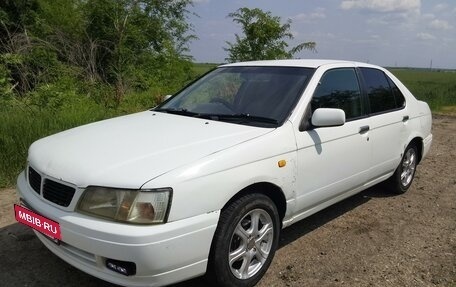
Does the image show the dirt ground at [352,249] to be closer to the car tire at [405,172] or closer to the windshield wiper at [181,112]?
the car tire at [405,172]

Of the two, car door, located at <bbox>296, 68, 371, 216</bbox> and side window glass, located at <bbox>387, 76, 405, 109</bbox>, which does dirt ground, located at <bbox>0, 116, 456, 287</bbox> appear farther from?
side window glass, located at <bbox>387, 76, 405, 109</bbox>

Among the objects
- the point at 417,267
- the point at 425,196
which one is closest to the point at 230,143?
the point at 417,267

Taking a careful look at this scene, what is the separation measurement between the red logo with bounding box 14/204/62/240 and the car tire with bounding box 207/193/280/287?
99 centimetres

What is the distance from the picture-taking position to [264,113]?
11.9 feet

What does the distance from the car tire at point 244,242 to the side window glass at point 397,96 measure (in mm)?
2596

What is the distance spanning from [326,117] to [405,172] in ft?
8.37

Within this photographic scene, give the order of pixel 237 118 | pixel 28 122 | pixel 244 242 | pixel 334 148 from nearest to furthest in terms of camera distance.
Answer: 1. pixel 244 242
2. pixel 237 118
3. pixel 334 148
4. pixel 28 122

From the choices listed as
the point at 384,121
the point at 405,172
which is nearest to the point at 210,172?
the point at 384,121

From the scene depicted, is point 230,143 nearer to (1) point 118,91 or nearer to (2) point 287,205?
(2) point 287,205

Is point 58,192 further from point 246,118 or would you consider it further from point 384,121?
point 384,121

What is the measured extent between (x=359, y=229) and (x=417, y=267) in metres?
0.84

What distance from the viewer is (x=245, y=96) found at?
390 cm

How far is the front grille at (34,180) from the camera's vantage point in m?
3.08

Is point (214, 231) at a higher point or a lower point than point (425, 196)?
higher
